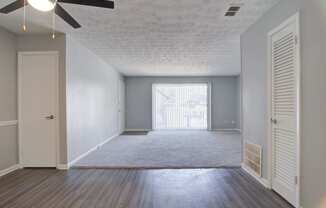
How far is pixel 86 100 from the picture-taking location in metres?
4.95

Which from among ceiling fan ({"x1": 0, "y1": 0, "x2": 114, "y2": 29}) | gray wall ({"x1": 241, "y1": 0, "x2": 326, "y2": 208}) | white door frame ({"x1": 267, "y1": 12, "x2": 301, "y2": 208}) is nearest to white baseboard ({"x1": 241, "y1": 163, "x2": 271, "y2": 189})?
white door frame ({"x1": 267, "y1": 12, "x2": 301, "y2": 208})

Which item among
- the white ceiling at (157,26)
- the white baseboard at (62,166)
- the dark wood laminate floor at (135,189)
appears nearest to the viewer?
the dark wood laminate floor at (135,189)

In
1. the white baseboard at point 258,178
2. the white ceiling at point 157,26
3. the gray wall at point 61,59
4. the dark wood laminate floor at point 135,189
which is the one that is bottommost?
the dark wood laminate floor at point 135,189

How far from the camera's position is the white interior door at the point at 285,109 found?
94.3 inches

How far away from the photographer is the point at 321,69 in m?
1.96

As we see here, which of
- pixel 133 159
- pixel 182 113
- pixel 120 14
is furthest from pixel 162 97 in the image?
pixel 120 14

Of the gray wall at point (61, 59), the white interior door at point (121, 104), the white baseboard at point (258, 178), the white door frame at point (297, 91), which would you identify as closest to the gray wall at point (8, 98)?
the gray wall at point (61, 59)

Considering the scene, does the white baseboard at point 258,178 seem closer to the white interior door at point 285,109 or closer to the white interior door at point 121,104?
the white interior door at point 285,109

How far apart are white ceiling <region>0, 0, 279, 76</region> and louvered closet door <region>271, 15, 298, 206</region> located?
1.85 feet

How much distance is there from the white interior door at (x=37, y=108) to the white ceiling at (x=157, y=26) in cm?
55

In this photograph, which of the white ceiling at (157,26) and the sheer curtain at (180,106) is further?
the sheer curtain at (180,106)

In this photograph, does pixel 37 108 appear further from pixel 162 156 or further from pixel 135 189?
pixel 162 156

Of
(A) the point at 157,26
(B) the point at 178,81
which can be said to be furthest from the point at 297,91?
(B) the point at 178,81

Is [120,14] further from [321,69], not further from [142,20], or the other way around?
[321,69]
